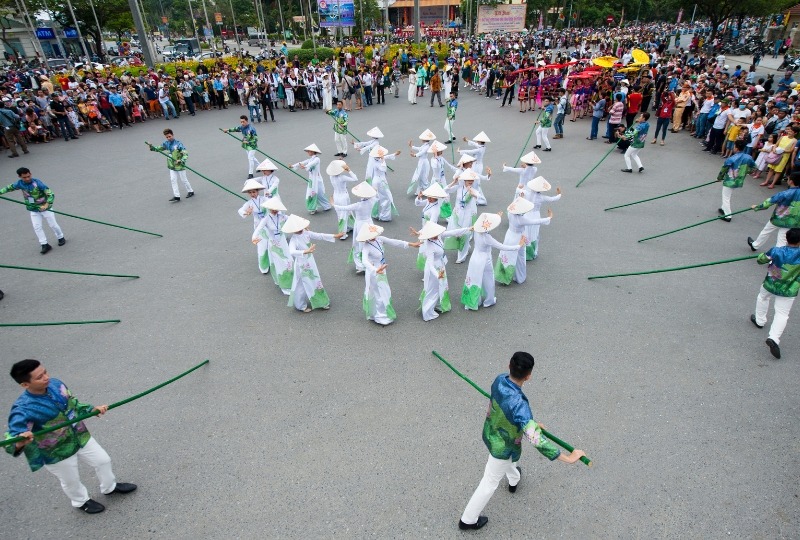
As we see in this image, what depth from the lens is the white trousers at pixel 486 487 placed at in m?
3.50

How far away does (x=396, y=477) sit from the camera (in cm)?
432

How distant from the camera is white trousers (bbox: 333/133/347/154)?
13.8 m

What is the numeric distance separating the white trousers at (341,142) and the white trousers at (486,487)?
39.1 ft

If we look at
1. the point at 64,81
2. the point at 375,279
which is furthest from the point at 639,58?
the point at 64,81

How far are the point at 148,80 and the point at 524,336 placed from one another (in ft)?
68.0

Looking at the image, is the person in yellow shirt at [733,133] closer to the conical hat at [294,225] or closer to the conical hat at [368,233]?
the conical hat at [368,233]

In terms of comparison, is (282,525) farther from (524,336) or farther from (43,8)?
(43,8)

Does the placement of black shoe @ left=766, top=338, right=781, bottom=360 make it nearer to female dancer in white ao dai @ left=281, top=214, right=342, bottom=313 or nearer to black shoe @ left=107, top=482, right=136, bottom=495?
female dancer in white ao dai @ left=281, top=214, right=342, bottom=313

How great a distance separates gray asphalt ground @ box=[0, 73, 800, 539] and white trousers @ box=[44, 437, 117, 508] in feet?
0.70

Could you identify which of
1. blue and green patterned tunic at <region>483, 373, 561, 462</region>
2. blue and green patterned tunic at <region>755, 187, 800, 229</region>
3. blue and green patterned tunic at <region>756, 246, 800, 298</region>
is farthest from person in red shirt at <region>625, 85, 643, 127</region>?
blue and green patterned tunic at <region>483, 373, 561, 462</region>

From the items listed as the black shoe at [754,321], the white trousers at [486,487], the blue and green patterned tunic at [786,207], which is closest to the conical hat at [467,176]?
the blue and green patterned tunic at [786,207]

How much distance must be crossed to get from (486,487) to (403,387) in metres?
1.96

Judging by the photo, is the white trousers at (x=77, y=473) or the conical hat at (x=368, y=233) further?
the conical hat at (x=368, y=233)

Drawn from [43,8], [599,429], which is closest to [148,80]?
[599,429]
